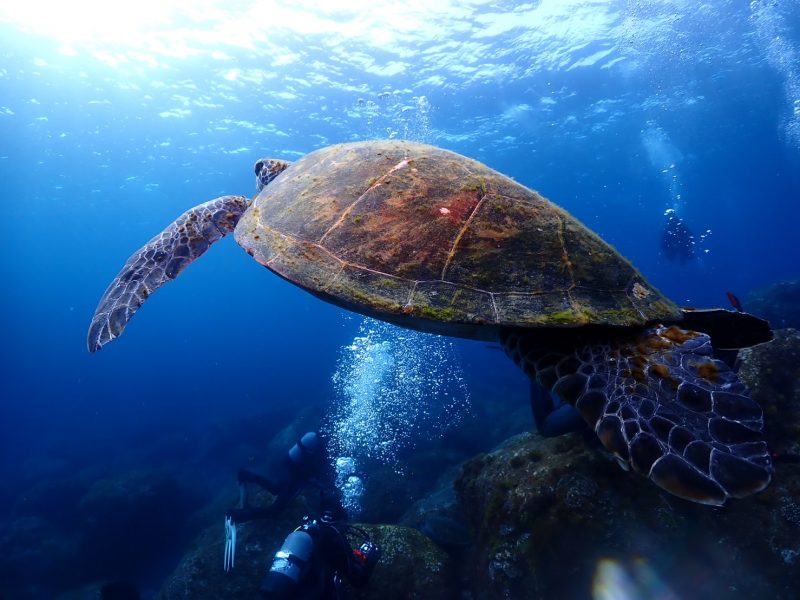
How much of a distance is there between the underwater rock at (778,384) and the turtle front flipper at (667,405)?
278 centimetres

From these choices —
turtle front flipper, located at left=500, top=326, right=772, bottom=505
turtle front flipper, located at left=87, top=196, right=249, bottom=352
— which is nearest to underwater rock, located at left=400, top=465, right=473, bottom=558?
turtle front flipper, located at left=500, top=326, right=772, bottom=505

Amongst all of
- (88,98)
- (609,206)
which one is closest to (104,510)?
(88,98)

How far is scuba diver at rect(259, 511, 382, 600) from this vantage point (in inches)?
185

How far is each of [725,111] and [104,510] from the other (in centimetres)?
4581

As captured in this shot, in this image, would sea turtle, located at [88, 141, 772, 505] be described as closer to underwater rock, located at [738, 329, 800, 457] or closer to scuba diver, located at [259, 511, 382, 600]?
underwater rock, located at [738, 329, 800, 457]

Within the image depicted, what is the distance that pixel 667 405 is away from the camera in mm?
2096

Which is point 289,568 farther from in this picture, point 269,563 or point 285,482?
point 285,482

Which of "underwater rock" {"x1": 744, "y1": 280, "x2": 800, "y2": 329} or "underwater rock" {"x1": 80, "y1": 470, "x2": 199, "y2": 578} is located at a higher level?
"underwater rock" {"x1": 744, "y1": 280, "x2": 800, "y2": 329}

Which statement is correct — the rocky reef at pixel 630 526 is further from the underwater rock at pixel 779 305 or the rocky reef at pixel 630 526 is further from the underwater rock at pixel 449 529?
the underwater rock at pixel 779 305

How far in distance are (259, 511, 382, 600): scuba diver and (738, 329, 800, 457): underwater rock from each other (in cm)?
483

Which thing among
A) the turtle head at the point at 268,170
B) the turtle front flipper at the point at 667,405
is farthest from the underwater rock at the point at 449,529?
the turtle head at the point at 268,170

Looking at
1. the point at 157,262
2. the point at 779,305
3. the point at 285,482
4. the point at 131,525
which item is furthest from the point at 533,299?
the point at 779,305

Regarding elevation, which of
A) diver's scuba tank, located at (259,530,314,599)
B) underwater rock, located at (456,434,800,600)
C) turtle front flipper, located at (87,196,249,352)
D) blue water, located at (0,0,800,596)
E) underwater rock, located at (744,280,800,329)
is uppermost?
blue water, located at (0,0,800,596)

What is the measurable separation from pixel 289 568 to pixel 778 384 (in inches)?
236
